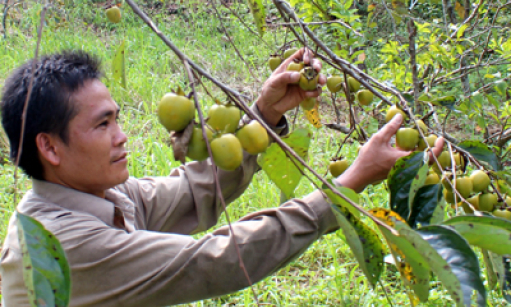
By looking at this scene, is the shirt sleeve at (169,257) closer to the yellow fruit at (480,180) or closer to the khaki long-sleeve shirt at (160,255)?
the khaki long-sleeve shirt at (160,255)

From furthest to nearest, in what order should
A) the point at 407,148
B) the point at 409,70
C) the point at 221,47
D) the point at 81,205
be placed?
the point at 221,47, the point at 409,70, the point at 81,205, the point at 407,148

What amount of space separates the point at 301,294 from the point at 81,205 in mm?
1537

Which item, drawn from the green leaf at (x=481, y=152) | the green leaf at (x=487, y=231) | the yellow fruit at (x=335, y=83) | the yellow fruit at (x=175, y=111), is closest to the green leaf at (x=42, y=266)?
the yellow fruit at (x=175, y=111)

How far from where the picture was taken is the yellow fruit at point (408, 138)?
115 centimetres

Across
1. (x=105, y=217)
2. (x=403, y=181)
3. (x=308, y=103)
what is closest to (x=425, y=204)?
(x=403, y=181)

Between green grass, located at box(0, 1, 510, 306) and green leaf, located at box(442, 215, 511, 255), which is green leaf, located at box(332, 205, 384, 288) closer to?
green leaf, located at box(442, 215, 511, 255)

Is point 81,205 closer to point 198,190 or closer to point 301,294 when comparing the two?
point 198,190

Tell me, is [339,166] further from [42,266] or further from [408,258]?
[42,266]

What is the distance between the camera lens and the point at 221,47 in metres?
5.56

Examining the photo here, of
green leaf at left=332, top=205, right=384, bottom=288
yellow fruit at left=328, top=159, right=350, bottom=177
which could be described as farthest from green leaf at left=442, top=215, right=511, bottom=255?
yellow fruit at left=328, top=159, right=350, bottom=177

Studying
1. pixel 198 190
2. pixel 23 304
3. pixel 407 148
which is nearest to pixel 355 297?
pixel 198 190

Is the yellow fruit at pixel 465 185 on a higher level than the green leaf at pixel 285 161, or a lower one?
lower

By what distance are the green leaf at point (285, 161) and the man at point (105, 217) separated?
36cm

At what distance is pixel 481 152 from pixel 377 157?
26 cm
